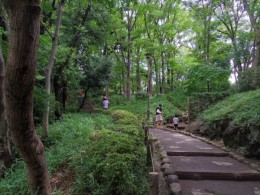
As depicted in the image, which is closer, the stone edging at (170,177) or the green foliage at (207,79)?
the stone edging at (170,177)

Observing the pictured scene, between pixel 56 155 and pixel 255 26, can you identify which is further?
pixel 255 26

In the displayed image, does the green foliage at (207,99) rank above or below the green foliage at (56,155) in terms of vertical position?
above

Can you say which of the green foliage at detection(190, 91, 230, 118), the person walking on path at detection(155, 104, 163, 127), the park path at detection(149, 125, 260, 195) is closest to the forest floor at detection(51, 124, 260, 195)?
the park path at detection(149, 125, 260, 195)

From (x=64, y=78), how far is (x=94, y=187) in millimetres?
9644

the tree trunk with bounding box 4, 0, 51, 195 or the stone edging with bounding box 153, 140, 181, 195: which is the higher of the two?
the tree trunk with bounding box 4, 0, 51, 195

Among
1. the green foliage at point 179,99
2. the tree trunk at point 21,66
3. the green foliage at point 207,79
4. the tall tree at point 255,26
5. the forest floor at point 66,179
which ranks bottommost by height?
the forest floor at point 66,179

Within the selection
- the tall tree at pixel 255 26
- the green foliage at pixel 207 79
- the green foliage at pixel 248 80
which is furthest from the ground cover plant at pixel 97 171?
the green foliage at pixel 207 79

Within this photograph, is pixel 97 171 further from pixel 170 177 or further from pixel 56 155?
pixel 56 155

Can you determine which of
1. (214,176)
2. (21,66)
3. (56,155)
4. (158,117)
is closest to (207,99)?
(158,117)

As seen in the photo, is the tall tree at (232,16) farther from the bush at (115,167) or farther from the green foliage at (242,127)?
the bush at (115,167)

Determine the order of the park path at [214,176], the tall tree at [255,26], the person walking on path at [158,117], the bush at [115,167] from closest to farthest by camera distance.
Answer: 1. the bush at [115,167]
2. the park path at [214,176]
3. the tall tree at [255,26]
4. the person walking on path at [158,117]

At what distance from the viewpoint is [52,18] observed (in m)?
10.3

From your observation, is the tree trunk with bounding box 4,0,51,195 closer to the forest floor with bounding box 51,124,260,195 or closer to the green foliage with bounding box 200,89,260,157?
the forest floor with bounding box 51,124,260,195

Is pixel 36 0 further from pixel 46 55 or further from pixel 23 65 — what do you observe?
pixel 46 55
